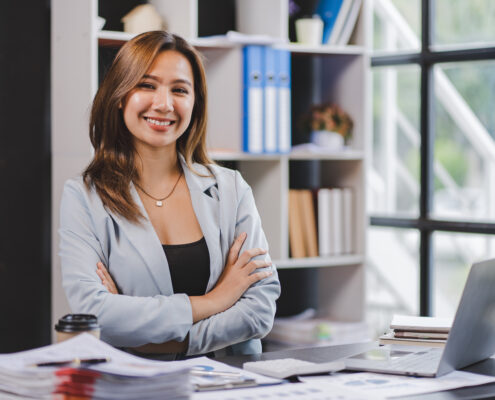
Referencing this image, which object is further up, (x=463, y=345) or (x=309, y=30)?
(x=309, y=30)

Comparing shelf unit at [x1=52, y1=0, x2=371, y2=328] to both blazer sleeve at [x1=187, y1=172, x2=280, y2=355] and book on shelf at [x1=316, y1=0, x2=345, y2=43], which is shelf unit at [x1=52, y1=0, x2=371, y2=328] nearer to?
book on shelf at [x1=316, y1=0, x2=345, y2=43]

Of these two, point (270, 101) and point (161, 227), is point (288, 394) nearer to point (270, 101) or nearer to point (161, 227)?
point (161, 227)

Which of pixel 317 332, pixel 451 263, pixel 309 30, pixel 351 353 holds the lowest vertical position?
pixel 317 332

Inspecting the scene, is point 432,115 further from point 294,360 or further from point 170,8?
point 294,360

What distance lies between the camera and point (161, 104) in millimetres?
2334

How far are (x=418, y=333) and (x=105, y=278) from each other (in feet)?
2.72

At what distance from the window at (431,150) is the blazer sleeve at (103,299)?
1884 mm

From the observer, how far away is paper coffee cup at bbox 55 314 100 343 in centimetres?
155

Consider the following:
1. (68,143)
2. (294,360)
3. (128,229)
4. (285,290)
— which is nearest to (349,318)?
(285,290)

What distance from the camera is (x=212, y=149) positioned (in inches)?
135

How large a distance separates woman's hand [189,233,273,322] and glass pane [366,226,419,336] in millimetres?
3209

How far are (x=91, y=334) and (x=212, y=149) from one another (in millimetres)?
1925

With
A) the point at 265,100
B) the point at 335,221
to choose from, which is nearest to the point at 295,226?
the point at 335,221

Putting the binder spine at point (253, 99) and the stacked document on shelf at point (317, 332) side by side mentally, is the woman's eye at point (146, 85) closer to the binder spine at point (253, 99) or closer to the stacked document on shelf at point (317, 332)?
the binder spine at point (253, 99)
